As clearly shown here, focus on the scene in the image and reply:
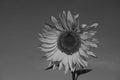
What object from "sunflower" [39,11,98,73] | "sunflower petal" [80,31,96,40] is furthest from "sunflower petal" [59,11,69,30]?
"sunflower petal" [80,31,96,40]

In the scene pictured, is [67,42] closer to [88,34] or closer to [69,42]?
[69,42]

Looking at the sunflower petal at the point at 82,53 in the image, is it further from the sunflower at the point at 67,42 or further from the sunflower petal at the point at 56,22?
the sunflower petal at the point at 56,22

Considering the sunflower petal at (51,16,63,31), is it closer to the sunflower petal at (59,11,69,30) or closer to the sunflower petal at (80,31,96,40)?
the sunflower petal at (59,11,69,30)

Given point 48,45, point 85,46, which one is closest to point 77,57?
point 85,46

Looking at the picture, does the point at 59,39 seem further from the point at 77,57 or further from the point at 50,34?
the point at 77,57

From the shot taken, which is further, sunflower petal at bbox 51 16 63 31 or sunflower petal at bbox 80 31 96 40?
sunflower petal at bbox 51 16 63 31

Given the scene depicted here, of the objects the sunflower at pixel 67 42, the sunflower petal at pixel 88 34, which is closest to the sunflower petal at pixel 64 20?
the sunflower at pixel 67 42

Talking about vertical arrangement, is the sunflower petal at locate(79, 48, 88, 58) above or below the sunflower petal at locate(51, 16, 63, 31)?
below

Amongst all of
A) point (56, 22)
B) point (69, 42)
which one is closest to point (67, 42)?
point (69, 42)
